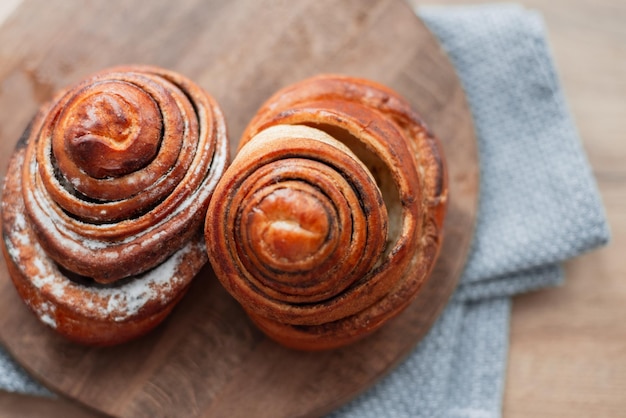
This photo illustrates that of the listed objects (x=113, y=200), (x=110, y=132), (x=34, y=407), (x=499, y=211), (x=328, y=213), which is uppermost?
(x=110, y=132)

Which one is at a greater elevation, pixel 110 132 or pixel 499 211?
pixel 110 132

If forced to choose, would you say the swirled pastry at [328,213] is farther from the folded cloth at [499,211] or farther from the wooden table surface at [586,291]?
the wooden table surface at [586,291]

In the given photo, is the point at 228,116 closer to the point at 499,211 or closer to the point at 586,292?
the point at 499,211

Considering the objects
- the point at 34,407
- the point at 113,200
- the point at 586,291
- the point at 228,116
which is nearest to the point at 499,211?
the point at 586,291

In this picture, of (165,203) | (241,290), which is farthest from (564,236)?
(165,203)

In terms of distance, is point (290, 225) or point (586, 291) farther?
point (586, 291)

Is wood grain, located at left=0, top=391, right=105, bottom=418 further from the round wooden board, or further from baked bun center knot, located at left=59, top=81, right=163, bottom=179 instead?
baked bun center knot, located at left=59, top=81, right=163, bottom=179

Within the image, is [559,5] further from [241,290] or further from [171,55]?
[241,290]

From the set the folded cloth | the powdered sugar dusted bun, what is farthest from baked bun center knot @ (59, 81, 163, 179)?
the folded cloth

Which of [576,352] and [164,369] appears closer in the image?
[164,369]
